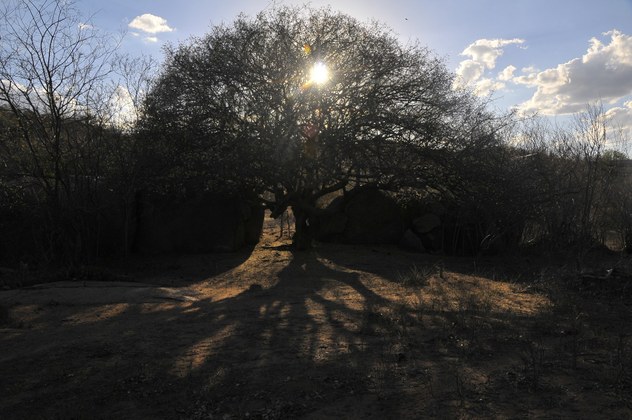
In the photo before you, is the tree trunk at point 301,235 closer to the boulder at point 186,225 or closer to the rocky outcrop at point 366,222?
the rocky outcrop at point 366,222

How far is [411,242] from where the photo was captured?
47.7ft

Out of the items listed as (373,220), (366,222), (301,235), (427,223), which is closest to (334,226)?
(366,222)

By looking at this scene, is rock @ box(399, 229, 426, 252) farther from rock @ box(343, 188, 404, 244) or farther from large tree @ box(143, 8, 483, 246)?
large tree @ box(143, 8, 483, 246)

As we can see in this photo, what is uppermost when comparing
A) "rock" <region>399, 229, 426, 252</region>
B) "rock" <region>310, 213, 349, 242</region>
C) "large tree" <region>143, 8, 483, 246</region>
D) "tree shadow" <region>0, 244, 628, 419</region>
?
"large tree" <region>143, 8, 483, 246</region>

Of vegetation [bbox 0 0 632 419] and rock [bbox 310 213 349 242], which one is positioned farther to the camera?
rock [bbox 310 213 349 242]

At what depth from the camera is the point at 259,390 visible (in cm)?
401

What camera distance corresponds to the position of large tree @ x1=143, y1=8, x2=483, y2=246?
10.5 metres

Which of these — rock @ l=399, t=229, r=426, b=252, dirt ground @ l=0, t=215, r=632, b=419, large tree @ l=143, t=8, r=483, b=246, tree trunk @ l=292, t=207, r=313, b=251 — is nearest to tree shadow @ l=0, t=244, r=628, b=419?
dirt ground @ l=0, t=215, r=632, b=419

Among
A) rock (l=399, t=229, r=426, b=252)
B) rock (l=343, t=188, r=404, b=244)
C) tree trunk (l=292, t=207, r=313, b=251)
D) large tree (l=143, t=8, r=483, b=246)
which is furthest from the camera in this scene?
rock (l=343, t=188, r=404, b=244)

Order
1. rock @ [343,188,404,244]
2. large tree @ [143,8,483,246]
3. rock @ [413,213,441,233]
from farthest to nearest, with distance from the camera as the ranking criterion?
rock @ [343,188,404,244] → rock @ [413,213,441,233] → large tree @ [143,8,483,246]

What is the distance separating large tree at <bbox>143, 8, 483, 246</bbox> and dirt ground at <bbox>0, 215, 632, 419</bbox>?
290 cm

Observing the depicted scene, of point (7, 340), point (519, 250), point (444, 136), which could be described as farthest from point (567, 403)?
point (519, 250)

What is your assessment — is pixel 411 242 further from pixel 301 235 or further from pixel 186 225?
pixel 186 225

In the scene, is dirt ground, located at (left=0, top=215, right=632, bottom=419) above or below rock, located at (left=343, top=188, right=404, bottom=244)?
below
